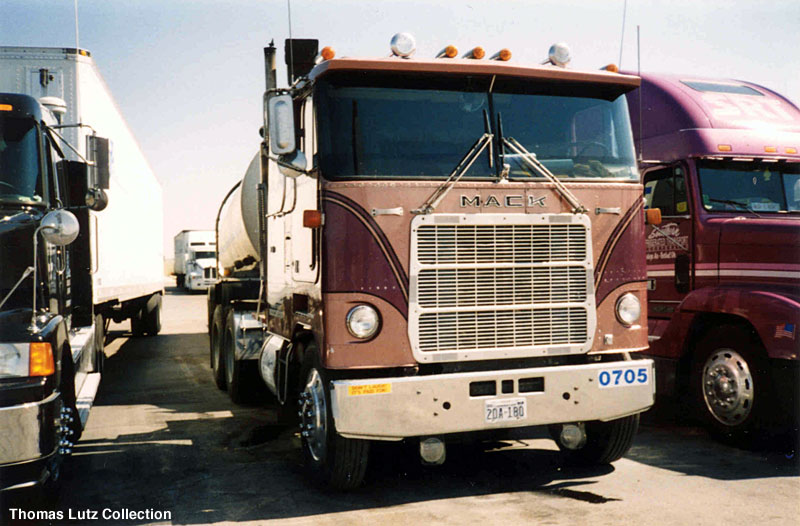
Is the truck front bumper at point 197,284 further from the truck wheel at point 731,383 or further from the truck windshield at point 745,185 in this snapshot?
the truck wheel at point 731,383

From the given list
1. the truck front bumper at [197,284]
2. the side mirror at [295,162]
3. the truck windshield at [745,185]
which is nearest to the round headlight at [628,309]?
the truck windshield at [745,185]

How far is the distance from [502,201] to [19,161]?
3568 millimetres

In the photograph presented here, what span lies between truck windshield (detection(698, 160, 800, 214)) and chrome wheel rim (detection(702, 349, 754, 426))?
1446 mm

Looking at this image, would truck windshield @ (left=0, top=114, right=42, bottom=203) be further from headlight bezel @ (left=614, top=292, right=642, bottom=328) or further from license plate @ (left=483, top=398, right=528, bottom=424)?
headlight bezel @ (left=614, top=292, right=642, bottom=328)

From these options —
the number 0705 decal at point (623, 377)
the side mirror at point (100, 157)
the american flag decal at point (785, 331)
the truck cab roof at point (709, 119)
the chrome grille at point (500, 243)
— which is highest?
the truck cab roof at point (709, 119)

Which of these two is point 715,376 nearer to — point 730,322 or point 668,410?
point 730,322

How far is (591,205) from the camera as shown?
551 centimetres

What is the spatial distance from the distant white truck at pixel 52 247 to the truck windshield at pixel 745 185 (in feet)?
18.2

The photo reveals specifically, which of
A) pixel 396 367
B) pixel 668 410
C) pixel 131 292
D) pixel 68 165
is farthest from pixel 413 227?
pixel 131 292

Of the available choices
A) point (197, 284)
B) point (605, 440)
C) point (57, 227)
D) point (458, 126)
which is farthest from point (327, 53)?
point (197, 284)

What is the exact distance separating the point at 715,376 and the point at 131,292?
9079 mm

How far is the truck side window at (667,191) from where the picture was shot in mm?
7395

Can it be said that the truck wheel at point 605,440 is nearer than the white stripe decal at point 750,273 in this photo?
Yes

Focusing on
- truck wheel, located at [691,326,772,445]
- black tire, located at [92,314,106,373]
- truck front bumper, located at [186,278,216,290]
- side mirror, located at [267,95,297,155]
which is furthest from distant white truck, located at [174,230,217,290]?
side mirror, located at [267,95,297,155]
